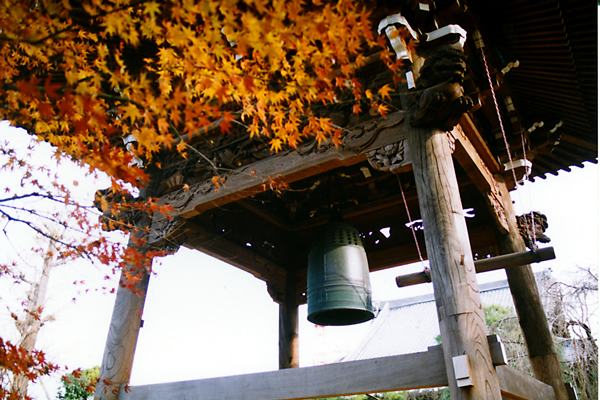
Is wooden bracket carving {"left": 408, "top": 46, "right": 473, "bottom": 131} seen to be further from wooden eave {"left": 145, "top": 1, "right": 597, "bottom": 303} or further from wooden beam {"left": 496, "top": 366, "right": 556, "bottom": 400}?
wooden beam {"left": 496, "top": 366, "right": 556, "bottom": 400}

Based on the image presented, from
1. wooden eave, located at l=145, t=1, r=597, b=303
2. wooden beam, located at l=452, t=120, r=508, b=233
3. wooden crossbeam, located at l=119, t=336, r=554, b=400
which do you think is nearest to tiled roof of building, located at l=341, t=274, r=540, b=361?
wooden eave, located at l=145, t=1, r=597, b=303

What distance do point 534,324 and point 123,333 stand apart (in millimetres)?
3988

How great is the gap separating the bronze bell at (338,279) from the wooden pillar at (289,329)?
5.99ft

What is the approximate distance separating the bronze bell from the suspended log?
2.11 ft

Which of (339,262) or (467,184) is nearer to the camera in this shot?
(339,262)

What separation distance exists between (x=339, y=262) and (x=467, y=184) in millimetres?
2114

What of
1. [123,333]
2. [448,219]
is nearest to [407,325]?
[123,333]

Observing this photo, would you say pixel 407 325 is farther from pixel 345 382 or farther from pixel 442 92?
pixel 442 92

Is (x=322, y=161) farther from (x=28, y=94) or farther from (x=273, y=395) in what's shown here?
(x=28, y=94)

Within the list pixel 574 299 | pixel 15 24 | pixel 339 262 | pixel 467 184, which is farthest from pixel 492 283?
pixel 15 24

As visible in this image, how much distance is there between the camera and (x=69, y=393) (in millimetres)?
10969

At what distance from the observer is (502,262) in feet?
11.4

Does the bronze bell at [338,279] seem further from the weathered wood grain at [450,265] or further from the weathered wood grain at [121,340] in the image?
the weathered wood grain at [121,340]

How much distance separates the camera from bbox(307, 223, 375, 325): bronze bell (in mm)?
4105
